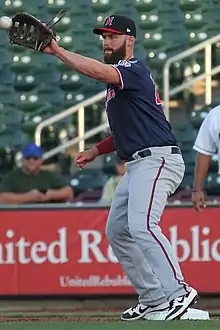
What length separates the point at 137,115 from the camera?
6055 mm

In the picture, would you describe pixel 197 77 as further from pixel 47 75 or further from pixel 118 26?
pixel 118 26

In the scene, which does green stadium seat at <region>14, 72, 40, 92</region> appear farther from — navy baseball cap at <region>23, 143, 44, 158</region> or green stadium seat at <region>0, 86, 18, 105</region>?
navy baseball cap at <region>23, 143, 44, 158</region>

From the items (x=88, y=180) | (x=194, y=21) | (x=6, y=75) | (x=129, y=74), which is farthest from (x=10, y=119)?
(x=129, y=74)

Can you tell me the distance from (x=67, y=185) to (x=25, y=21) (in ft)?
16.3

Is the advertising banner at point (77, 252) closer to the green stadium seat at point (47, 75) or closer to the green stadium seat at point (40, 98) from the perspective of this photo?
the green stadium seat at point (40, 98)

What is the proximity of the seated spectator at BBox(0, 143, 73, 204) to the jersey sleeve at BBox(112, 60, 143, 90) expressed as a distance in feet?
13.8

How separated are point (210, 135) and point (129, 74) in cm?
115

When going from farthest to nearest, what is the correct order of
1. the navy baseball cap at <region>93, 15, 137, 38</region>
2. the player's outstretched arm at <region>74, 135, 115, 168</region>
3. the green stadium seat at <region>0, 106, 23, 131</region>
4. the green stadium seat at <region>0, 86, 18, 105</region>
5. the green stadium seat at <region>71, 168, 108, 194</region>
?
1. the green stadium seat at <region>0, 86, 18, 105</region>
2. the green stadium seat at <region>0, 106, 23, 131</region>
3. the green stadium seat at <region>71, 168, 108, 194</region>
4. the player's outstretched arm at <region>74, 135, 115, 168</region>
5. the navy baseball cap at <region>93, 15, 137, 38</region>

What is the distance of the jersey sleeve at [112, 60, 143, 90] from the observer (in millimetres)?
5844

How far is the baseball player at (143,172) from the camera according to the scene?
19.6 ft

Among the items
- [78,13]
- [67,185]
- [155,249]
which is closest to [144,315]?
[155,249]

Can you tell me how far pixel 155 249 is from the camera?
596 centimetres

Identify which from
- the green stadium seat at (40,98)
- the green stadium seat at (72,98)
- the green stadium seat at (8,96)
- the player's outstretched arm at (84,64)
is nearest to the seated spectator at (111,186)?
the green stadium seat at (72,98)

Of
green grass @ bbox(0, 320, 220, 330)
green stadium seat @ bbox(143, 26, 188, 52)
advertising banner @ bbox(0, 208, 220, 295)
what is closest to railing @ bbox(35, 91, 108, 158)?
green stadium seat @ bbox(143, 26, 188, 52)
